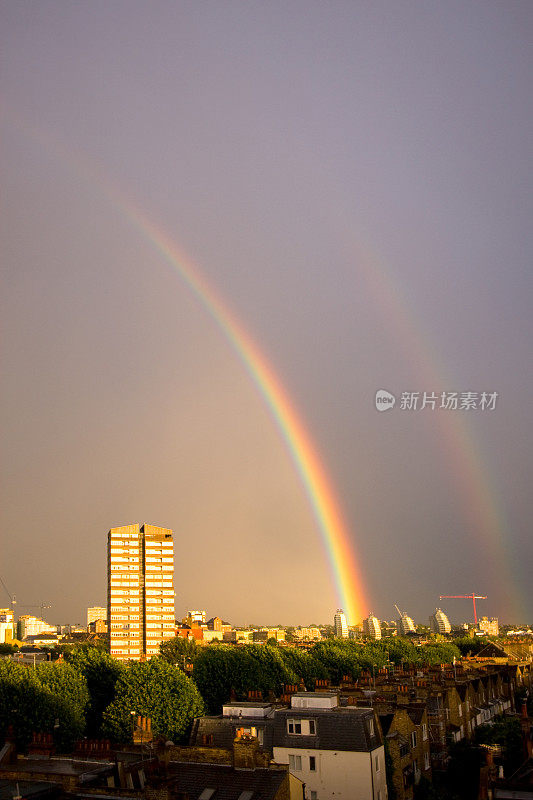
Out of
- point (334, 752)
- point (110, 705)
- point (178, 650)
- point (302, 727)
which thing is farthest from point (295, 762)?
point (178, 650)

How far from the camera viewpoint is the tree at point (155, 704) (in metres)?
55.7

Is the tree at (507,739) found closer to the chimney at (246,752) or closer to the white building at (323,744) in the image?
the white building at (323,744)

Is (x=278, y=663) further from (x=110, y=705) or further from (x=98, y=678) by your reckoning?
(x=110, y=705)

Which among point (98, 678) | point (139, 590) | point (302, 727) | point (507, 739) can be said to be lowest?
point (507, 739)

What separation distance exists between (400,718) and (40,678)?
3728cm

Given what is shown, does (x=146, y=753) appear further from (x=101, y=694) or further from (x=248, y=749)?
(x=101, y=694)

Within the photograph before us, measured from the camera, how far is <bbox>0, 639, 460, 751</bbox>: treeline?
5659 centimetres

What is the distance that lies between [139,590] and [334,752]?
503 ft

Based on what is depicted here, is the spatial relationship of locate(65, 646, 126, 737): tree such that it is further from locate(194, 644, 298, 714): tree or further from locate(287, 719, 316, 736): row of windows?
locate(287, 719, 316, 736): row of windows

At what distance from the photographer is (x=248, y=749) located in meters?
29.7

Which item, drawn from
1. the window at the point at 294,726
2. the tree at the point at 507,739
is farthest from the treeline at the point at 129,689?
the tree at the point at 507,739

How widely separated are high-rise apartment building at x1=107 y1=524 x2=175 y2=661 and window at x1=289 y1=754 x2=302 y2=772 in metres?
143

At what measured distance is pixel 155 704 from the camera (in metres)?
56.8

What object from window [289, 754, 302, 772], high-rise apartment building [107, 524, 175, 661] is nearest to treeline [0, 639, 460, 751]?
window [289, 754, 302, 772]
